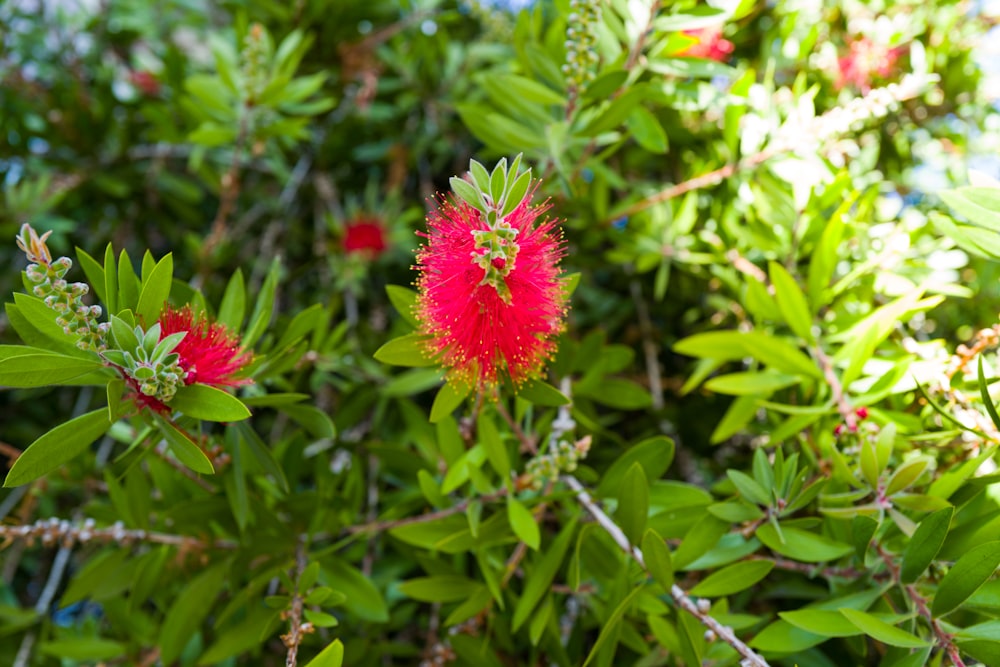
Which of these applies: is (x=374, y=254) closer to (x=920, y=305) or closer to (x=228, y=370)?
(x=228, y=370)

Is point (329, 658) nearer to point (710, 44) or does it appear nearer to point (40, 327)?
point (40, 327)

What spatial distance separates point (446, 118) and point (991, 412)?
1313mm

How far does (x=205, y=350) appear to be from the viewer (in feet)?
2.59

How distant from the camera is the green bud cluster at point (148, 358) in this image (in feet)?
2.21

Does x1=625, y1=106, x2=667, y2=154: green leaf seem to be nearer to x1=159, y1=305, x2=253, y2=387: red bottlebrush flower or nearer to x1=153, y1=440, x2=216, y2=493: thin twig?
x1=159, y1=305, x2=253, y2=387: red bottlebrush flower

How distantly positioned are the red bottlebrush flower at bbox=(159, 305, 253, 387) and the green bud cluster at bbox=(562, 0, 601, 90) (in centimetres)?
57

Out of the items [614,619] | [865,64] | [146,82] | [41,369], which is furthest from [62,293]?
[146,82]

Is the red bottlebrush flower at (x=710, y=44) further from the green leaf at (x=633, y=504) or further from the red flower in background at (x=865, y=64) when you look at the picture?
the green leaf at (x=633, y=504)

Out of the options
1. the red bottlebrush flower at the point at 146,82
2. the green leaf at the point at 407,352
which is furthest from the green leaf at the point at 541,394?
the red bottlebrush flower at the point at 146,82

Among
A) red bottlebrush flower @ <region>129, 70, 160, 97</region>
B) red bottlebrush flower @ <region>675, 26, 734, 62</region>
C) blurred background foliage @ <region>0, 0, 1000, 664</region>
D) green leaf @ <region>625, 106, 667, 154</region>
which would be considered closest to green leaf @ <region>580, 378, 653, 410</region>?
blurred background foliage @ <region>0, 0, 1000, 664</region>

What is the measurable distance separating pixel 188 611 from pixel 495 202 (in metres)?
0.76

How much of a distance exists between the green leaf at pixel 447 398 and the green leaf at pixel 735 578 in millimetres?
363

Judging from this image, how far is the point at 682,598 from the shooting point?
79 centimetres

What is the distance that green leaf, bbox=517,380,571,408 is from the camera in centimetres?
80
